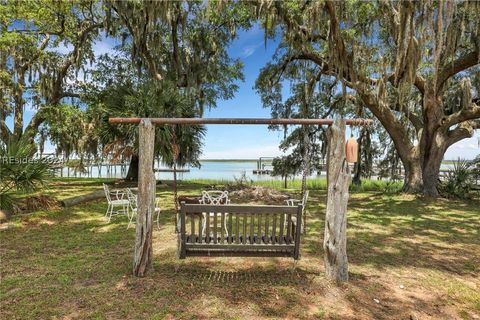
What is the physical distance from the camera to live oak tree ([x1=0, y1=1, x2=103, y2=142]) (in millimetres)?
10758

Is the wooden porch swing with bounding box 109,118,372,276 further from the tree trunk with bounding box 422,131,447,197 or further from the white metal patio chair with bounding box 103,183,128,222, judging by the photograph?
the tree trunk with bounding box 422,131,447,197

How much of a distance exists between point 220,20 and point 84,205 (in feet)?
25.9

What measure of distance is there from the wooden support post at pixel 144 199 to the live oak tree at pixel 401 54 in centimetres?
588

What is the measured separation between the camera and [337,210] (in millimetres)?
3553

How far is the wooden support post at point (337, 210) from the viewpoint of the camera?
353cm

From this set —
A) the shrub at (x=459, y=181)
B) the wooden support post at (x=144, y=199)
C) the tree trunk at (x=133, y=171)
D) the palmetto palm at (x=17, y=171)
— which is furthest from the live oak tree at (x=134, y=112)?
the shrub at (x=459, y=181)

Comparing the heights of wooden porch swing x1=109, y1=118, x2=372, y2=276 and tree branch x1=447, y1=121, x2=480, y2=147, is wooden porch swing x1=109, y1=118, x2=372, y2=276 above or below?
below

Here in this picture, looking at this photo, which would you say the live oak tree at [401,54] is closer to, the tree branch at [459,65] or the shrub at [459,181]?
the tree branch at [459,65]

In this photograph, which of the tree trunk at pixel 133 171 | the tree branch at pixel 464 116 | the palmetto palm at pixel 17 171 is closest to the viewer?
the palmetto palm at pixel 17 171

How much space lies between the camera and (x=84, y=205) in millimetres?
8258

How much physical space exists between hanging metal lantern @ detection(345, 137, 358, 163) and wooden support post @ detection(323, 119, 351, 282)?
98mm

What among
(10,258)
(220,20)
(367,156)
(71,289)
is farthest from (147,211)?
(367,156)

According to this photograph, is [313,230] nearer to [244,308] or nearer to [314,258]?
[314,258]

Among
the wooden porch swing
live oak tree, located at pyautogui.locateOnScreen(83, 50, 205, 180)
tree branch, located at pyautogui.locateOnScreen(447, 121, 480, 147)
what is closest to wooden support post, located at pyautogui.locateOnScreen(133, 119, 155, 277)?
the wooden porch swing
